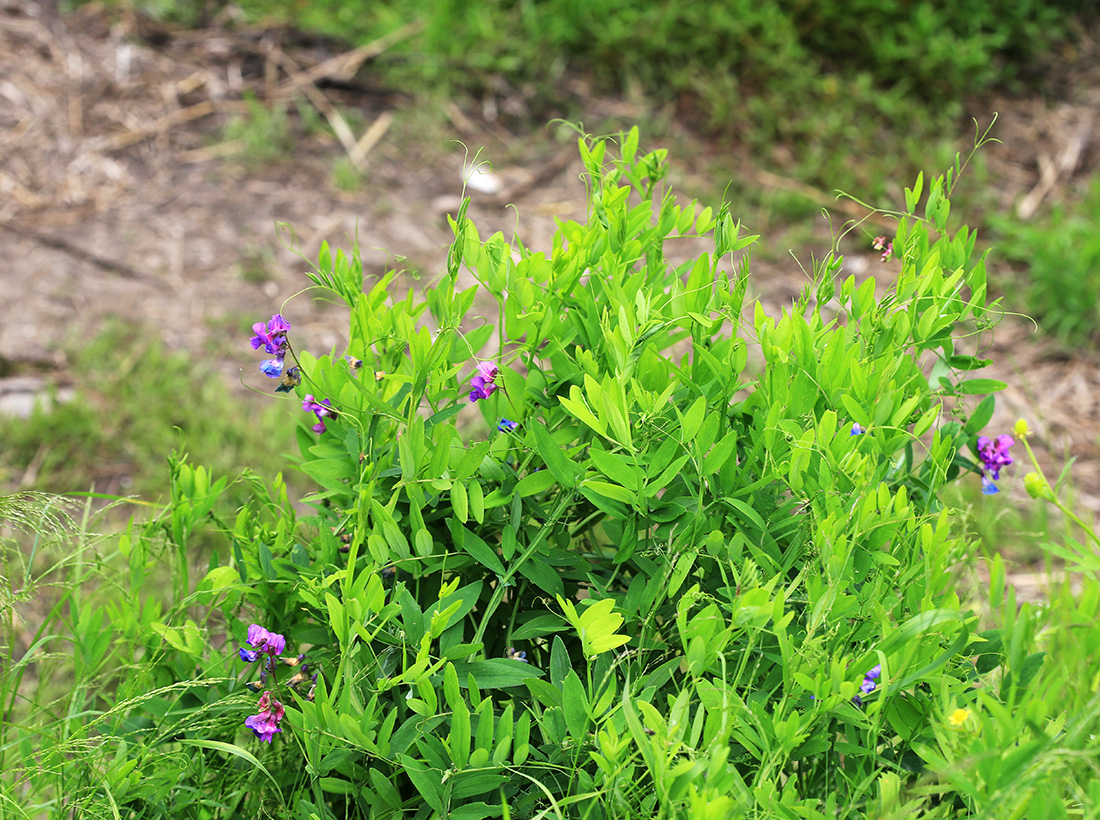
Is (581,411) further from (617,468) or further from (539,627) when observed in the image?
(539,627)

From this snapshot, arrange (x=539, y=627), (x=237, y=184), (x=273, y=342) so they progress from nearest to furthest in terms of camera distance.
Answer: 1. (x=539, y=627)
2. (x=273, y=342)
3. (x=237, y=184)

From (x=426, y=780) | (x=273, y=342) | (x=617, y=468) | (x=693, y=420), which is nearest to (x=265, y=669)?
(x=426, y=780)

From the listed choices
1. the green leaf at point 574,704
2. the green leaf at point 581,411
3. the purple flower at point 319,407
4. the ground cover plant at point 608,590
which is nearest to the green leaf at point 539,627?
the ground cover plant at point 608,590

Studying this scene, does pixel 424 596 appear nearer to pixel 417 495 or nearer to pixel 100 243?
pixel 417 495

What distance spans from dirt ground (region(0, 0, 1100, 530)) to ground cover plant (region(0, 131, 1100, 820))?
2.32 metres

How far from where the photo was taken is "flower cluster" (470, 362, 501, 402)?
1.28 m

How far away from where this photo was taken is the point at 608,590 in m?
1.26

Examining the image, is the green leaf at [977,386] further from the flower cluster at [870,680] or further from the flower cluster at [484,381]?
the flower cluster at [484,381]

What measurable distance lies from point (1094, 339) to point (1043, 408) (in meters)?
0.52

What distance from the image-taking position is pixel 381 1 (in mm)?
5020

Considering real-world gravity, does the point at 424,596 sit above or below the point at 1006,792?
below

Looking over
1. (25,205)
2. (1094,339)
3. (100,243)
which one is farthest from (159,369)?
(1094,339)

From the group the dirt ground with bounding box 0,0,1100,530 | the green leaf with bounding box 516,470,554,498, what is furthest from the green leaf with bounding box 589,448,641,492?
the dirt ground with bounding box 0,0,1100,530

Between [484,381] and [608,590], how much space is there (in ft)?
1.10
